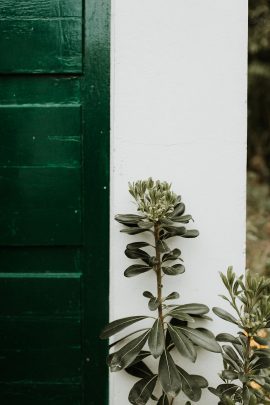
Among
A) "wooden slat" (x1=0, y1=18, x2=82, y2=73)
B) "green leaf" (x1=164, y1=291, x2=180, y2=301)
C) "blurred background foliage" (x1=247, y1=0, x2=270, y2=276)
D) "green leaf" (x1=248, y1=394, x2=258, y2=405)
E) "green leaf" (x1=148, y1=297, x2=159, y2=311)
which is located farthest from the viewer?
"blurred background foliage" (x1=247, y1=0, x2=270, y2=276)

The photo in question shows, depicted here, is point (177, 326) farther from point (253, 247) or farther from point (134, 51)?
point (253, 247)

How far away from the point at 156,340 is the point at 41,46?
1.22m

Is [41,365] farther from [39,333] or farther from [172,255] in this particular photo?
[172,255]

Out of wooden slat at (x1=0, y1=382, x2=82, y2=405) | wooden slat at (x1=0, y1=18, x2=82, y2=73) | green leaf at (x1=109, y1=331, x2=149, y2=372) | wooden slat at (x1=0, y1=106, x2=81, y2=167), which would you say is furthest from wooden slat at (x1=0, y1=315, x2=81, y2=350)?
wooden slat at (x1=0, y1=18, x2=82, y2=73)

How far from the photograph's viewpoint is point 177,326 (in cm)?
183

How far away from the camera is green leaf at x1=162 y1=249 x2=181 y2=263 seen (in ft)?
6.07

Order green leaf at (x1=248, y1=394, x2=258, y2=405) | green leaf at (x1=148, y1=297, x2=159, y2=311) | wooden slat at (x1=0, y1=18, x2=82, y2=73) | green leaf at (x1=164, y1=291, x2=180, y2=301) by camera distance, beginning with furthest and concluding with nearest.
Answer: wooden slat at (x1=0, y1=18, x2=82, y2=73), green leaf at (x1=164, y1=291, x2=180, y2=301), green leaf at (x1=148, y1=297, x2=159, y2=311), green leaf at (x1=248, y1=394, x2=258, y2=405)

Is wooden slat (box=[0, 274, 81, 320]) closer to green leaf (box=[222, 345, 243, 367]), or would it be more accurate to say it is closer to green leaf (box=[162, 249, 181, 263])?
green leaf (box=[162, 249, 181, 263])

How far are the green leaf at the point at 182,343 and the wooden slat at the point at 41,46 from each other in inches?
42.1

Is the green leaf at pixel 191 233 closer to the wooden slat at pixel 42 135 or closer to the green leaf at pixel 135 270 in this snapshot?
the green leaf at pixel 135 270

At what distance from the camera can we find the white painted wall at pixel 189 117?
6.26ft

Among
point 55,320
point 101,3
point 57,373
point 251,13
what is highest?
point 251,13

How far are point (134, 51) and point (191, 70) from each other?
24 cm

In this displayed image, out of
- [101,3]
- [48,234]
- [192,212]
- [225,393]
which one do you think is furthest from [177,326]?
[101,3]
